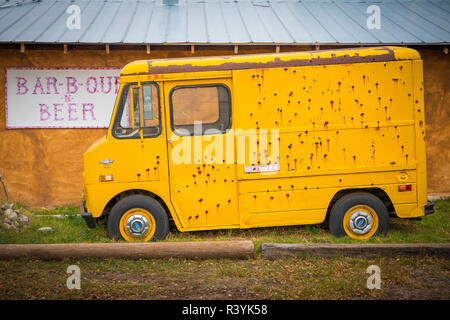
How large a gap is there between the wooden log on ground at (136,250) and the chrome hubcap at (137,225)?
0.71 m

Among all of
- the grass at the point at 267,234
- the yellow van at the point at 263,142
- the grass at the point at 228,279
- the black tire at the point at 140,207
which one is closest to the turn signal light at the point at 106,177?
the yellow van at the point at 263,142

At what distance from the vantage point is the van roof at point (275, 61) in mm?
5973

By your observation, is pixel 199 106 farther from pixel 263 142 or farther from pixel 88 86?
pixel 88 86

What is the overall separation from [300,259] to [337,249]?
1.62 feet

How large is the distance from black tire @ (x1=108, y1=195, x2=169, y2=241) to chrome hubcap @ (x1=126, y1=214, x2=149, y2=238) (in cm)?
13

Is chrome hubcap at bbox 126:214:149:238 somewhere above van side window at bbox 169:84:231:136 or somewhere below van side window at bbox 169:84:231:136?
below

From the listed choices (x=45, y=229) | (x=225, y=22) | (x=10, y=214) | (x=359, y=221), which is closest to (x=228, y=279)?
(x=359, y=221)

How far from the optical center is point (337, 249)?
530 cm

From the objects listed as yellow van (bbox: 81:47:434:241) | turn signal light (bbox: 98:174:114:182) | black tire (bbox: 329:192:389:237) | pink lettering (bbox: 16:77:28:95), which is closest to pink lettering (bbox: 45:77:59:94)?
pink lettering (bbox: 16:77:28:95)

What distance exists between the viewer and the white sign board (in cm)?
871

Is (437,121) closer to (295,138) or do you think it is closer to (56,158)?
(295,138)

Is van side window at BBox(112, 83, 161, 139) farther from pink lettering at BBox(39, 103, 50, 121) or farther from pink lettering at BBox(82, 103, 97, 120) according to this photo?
pink lettering at BBox(39, 103, 50, 121)

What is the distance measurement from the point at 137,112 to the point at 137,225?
5.40 ft

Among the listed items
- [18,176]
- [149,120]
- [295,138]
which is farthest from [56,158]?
[295,138]
